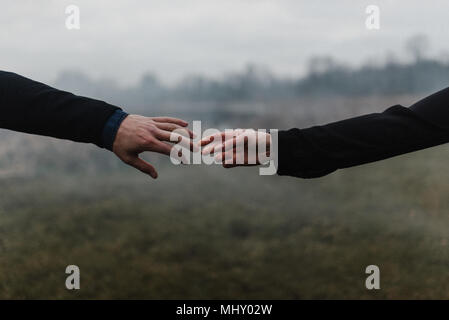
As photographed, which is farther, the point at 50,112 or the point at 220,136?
→ the point at 220,136

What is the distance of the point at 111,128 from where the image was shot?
8.39 feet

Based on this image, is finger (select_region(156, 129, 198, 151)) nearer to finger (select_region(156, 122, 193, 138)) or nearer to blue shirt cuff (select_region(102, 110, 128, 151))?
finger (select_region(156, 122, 193, 138))

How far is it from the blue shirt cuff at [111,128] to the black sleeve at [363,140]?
889mm

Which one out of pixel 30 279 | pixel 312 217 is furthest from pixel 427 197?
pixel 30 279

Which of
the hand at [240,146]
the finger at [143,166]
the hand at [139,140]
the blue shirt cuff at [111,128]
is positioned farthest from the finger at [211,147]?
the blue shirt cuff at [111,128]

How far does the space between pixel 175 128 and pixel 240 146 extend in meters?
0.39

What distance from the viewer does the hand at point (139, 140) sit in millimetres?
2557

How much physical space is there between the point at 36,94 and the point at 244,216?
1627 centimetres

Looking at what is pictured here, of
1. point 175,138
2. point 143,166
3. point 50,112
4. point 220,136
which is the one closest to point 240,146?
point 220,136

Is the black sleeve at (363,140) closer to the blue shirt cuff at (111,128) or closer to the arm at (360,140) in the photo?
the arm at (360,140)

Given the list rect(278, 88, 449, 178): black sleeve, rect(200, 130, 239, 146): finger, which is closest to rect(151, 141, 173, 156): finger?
rect(200, 130, 239, 146): finger

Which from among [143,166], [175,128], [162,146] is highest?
[175,128]

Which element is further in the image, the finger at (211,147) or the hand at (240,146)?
the hand at (240,146)

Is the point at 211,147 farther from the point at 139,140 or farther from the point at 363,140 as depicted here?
the point at 363,140
